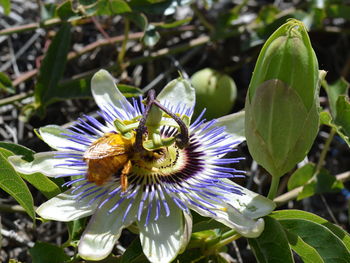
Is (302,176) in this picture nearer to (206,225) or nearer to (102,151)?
(206,225)

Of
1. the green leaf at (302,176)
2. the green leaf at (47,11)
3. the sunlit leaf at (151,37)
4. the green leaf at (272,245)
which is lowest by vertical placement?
the green leaf at (302,176)

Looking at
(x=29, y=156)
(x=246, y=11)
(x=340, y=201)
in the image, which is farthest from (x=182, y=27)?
(x=29, y=156)

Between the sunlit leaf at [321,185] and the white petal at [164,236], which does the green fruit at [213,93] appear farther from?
the white petal at [164,236]

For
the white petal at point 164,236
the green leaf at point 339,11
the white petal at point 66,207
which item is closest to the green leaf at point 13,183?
the white petal at point 66,207

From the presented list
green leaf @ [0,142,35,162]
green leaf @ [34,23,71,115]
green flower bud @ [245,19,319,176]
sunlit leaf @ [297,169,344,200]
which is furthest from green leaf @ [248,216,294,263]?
green leaf @ [34,23,71,115]

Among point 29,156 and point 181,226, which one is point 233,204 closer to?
point 181,226

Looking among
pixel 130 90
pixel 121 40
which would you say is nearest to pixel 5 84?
pixel 130 90

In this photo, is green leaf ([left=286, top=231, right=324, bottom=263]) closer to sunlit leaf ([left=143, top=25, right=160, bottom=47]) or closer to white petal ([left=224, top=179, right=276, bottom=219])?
white petal ([left=224, top=179, right=276, bottom=219])
